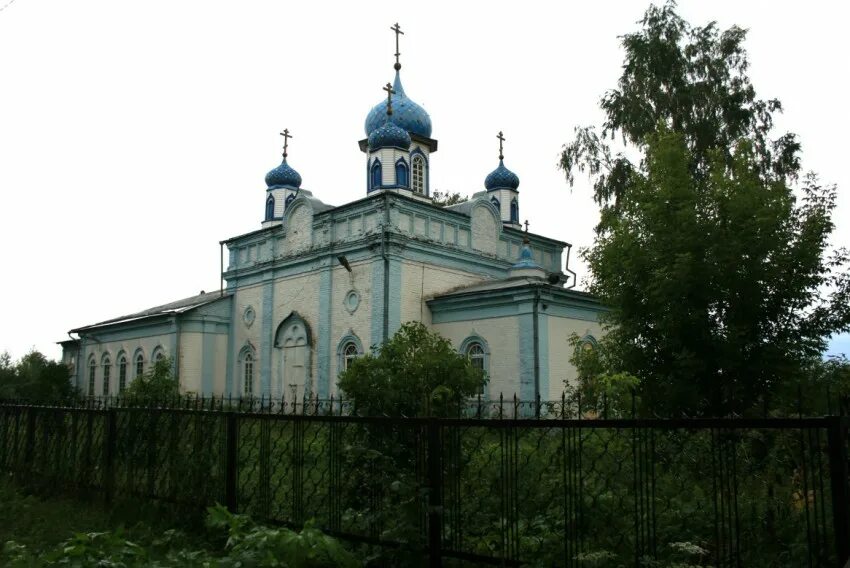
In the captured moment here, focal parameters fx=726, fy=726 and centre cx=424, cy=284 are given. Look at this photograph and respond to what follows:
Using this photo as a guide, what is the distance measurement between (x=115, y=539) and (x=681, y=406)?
7.85 meters

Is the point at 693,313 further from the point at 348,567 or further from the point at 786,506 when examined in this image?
the point at 348,567

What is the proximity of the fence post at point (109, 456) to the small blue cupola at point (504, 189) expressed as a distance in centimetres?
1841

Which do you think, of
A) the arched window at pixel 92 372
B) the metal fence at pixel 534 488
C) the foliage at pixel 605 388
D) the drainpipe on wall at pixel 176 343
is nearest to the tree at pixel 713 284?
the foliage at pixel 605 388

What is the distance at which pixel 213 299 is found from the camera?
23453 mm

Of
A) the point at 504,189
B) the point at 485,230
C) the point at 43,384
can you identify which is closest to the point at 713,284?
the point at 485,230

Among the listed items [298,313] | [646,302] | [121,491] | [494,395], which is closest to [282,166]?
[298,313]

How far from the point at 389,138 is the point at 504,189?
244 inches

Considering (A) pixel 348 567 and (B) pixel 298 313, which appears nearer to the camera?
(A) pixel 348 567

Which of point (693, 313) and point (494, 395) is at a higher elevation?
point (693, 313)

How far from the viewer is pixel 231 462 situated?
6.55 m

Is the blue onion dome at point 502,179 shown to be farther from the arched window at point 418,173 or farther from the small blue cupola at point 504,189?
the arched window at point 418,173

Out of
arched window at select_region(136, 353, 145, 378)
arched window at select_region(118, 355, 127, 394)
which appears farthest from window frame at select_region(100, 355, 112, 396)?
arched window at select_region(136, 353, 145, 378)

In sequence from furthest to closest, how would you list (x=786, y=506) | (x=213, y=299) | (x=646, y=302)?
1. (x=213, y=299)
2. (x=646, y=302)
3. (x=786, y=506)

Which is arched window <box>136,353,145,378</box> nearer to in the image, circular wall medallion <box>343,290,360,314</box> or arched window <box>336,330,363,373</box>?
arched window <box>336,330,363,373</box>
